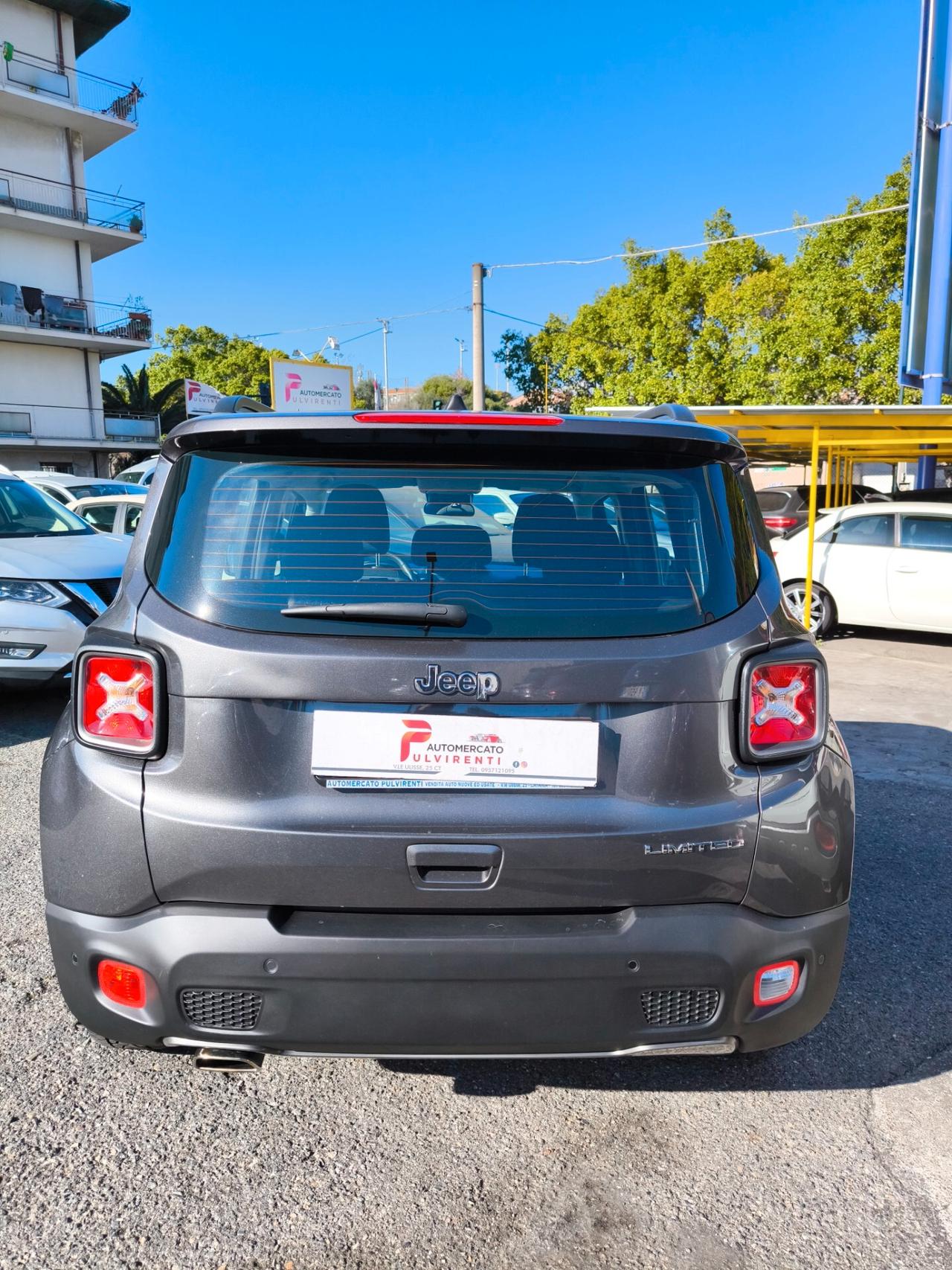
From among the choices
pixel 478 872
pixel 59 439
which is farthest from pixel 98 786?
pixel 59 439

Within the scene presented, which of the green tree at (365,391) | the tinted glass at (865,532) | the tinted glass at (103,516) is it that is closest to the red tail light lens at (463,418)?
the tinted glass at (865,532)

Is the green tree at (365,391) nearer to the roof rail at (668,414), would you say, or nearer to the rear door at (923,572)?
the rear door at (923,572)

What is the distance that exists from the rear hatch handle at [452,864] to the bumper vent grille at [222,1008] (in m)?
0.41

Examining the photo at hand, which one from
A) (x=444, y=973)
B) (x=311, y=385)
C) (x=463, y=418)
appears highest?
(x=311, y=385)

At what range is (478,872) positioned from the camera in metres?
1.88

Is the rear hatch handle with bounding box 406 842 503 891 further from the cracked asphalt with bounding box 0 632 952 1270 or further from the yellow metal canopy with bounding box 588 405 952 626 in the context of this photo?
the yellow metal canopy with bounding box 588 405 952 626

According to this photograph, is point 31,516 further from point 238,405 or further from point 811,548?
point 811,548

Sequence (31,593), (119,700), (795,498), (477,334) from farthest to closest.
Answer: (477,334), (795,498), (31,593), (119,700)

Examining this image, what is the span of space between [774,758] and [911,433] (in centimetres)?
1043

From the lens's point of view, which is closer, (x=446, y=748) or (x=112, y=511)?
(x=446, y=748)

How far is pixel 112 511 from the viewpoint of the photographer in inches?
468

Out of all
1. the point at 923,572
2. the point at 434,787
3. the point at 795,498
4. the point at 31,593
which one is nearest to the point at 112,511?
the point at 31,593

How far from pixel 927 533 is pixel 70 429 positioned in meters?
35.6

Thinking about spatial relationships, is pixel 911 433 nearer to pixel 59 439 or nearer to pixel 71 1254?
pixel 71 1254
